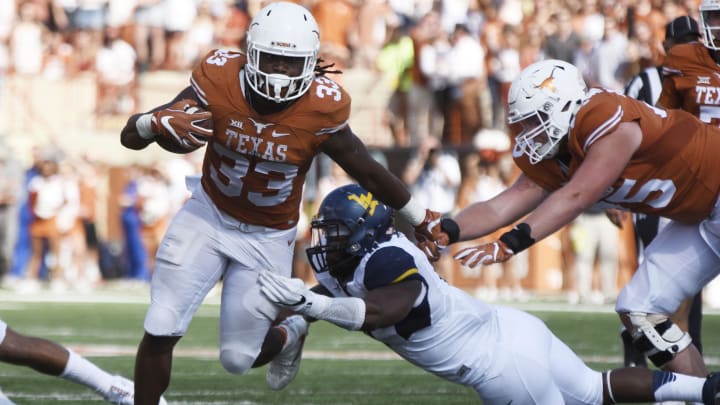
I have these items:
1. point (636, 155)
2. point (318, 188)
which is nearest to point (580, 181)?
point (636, 155)

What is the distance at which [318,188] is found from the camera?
14.6m

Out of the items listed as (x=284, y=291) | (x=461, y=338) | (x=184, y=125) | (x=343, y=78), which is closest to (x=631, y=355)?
(x=461, y=338)

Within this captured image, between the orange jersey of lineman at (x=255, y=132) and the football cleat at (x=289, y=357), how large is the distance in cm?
58

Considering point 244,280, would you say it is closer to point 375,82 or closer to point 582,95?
point 582,95

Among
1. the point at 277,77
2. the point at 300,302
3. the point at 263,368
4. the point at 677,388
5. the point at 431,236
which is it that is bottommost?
the point at 263,368

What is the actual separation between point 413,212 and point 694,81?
163 cm

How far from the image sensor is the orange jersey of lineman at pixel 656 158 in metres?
4.87

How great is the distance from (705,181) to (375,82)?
10347 millimetres

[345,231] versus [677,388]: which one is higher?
[345,231]

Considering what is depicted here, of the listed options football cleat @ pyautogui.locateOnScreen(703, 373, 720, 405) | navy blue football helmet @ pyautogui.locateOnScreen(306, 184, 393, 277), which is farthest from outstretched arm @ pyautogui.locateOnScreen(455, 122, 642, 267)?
football cleat @ pyautogui.locateOnScreen(703, 373, 720, 405)

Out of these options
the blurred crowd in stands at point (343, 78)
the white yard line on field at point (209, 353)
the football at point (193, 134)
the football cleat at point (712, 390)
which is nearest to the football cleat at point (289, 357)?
the football at point (193, 134)

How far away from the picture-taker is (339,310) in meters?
4.20

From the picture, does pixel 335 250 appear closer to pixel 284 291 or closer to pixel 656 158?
pixel 284 291

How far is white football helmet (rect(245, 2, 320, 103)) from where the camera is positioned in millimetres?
4992
